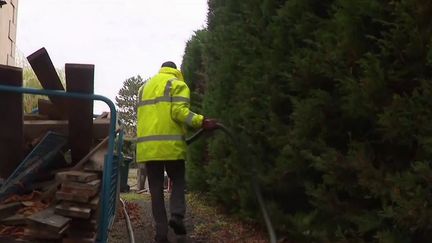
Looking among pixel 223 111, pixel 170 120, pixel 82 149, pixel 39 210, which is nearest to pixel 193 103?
pixel 223 111

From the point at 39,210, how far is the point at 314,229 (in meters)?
2.21

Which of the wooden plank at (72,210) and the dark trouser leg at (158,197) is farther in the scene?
the dark trouser leg at (158,197)

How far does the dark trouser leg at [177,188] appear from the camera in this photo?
19.1 ft

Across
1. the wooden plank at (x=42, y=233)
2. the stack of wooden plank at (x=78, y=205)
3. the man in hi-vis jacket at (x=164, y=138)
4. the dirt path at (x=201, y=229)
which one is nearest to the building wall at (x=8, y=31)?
the dirt path at (x=201, y=229)

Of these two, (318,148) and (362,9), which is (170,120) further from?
(362,9)

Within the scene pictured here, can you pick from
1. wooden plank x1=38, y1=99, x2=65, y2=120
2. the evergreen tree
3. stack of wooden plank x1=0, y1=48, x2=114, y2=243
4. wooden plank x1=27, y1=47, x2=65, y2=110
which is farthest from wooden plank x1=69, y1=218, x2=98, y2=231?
the evergreen tree

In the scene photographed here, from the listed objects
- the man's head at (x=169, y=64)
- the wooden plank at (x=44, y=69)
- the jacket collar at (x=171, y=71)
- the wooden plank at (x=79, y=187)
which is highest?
the man's head at (x=169, y=64)

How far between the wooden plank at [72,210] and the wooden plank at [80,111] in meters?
0.76

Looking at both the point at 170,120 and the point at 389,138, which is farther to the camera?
the point at 170,120

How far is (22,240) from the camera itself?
12.1 feet

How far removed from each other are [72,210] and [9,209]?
57cm

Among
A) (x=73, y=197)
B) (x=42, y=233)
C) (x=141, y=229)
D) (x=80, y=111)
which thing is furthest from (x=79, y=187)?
(x=141, y=229)

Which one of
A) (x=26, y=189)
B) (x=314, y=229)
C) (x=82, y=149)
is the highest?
(x=82, y=149)

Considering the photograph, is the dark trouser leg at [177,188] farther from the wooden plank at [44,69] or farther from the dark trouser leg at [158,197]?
the wooden plank at [44,69]
